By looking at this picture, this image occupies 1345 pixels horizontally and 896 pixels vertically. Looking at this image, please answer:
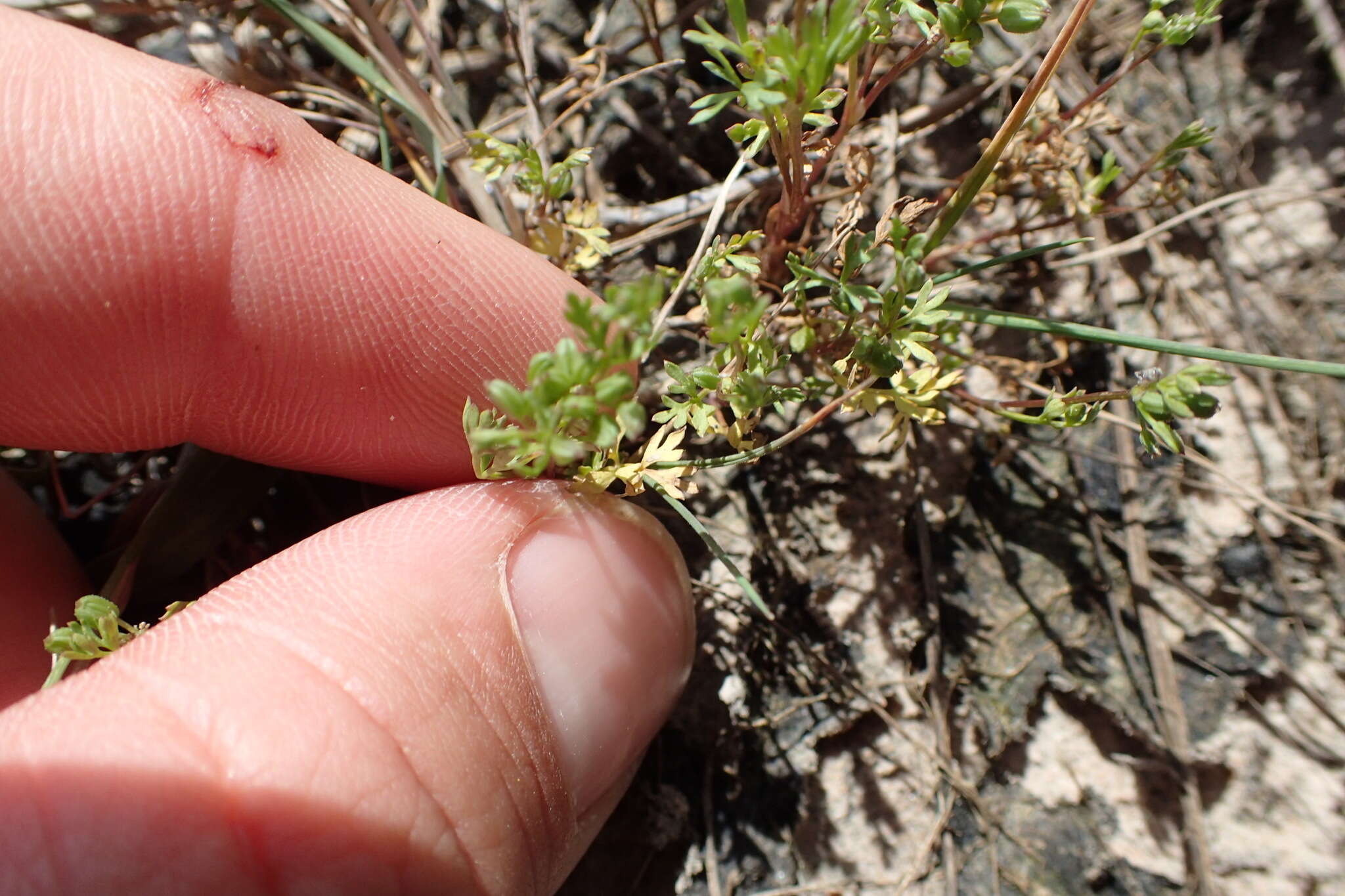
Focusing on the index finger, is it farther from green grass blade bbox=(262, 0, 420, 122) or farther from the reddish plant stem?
the reddish plant stem

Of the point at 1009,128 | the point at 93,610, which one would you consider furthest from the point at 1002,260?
the point at 93,610

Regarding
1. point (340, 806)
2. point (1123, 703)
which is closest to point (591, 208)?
point (340, 806)

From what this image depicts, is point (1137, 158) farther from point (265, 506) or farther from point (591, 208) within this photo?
point (265, 506)

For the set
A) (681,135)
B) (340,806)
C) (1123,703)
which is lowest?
(1123,703)

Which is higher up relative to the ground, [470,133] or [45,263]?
[470,133]

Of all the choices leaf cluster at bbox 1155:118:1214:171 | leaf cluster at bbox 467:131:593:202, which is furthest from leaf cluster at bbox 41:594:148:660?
leaf cluster at bbox 1155:118:1214:171

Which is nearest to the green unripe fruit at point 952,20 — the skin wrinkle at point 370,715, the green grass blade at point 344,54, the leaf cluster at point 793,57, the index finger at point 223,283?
the leaf cluster at point 793,57

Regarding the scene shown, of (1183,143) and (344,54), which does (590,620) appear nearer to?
(344,54)

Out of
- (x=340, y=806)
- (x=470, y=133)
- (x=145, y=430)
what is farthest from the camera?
(x=470, y=133)
